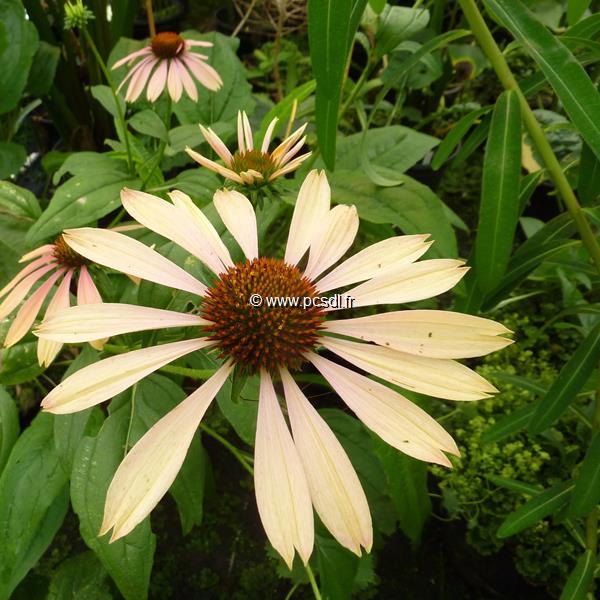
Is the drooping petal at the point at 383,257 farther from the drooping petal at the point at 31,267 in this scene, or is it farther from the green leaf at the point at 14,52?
the green leaf at the point at 14,52

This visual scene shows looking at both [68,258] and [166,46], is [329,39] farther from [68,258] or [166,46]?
[166,46]

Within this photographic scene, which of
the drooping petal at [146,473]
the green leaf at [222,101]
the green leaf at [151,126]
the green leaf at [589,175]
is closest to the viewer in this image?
the drooping petal at [146,473]

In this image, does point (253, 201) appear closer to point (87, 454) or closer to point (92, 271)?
point (92, 271)

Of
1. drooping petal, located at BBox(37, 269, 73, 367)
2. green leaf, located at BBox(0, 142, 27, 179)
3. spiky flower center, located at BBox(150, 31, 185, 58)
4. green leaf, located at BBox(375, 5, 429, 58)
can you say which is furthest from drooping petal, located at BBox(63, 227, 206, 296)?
green leaf, located at BBox(0, 142, 27, 179)

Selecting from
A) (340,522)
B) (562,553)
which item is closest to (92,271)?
(340,522)

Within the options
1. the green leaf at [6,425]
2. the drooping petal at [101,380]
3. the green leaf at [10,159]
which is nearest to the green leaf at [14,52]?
the green leaf at [10,159]

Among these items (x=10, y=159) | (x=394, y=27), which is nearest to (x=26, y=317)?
(x=394, y=27)
